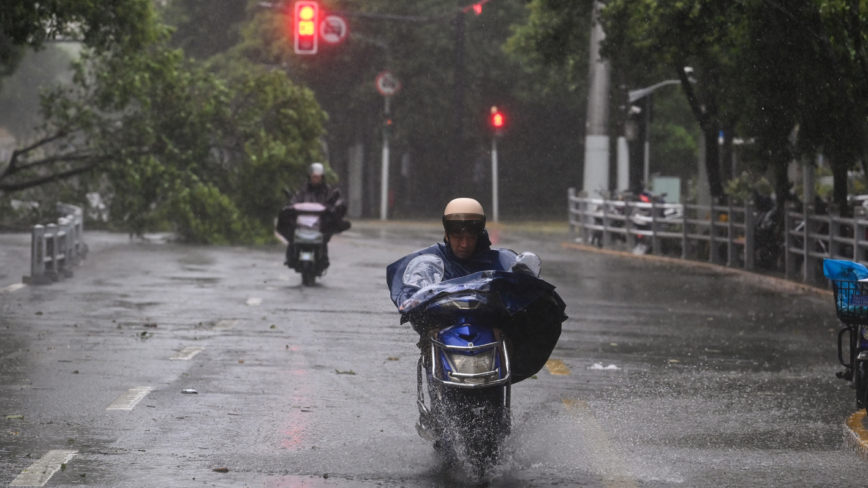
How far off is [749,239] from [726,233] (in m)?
2.02

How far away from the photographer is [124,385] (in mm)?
10008

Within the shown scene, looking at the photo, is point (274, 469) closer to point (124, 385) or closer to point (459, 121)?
point (124, 385)

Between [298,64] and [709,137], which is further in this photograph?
[298,64]

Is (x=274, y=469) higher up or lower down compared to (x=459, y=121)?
lower down

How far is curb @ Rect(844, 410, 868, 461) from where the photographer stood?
784 cm

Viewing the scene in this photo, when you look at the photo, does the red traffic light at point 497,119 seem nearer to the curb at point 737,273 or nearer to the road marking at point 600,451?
the curb at point 737,273

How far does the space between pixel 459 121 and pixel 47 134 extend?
56.2 feet

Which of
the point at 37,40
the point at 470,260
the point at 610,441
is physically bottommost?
the point at 610,441

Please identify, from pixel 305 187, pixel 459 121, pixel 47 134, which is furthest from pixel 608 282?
pixel 459 121

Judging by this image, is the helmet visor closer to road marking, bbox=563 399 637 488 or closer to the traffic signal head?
road marking, bbox=563 399 637 488

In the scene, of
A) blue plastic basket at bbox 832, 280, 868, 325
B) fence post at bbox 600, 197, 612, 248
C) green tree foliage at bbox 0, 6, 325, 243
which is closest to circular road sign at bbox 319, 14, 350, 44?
green tree foliage at bbox 0, 6, 325, 243

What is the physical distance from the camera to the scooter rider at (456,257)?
723 cm

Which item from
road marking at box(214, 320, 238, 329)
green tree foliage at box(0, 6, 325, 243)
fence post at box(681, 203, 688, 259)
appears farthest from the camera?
fence post at box(681, 203, 688, 259)

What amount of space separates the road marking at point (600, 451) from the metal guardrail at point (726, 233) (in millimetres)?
11103
